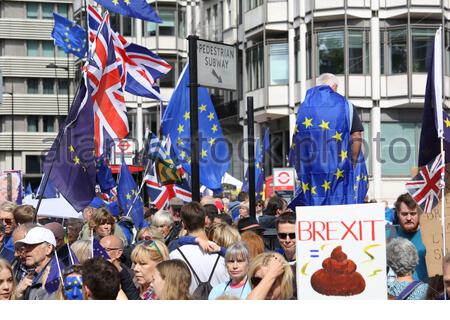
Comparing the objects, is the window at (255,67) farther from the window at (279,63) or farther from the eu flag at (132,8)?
the eu flag at (132,8)

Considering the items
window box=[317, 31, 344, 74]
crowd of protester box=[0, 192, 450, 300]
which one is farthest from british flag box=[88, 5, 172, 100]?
window box=[317, 31, 344, 74]

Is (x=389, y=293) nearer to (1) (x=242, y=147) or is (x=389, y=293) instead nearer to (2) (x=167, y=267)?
(2) (x=167, y=267)

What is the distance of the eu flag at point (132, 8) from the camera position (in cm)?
1606

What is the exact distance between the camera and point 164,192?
16688 mm

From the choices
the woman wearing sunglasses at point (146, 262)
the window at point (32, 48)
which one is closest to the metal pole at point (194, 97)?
the woman wearing sunglasses at point (146, 262)

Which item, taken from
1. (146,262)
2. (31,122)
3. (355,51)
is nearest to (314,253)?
(146,262)

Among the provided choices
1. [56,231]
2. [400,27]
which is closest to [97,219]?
[56,231]

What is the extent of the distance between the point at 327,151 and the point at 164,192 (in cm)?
696

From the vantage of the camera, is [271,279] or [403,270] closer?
[271,279]

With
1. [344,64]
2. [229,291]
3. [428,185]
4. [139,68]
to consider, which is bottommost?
[229,291]

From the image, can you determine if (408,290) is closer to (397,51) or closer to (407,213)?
(407,213)

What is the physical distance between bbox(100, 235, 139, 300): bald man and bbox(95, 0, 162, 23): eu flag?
7.66 metres

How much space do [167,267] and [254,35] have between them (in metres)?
35.9

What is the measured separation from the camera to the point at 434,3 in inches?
1470
